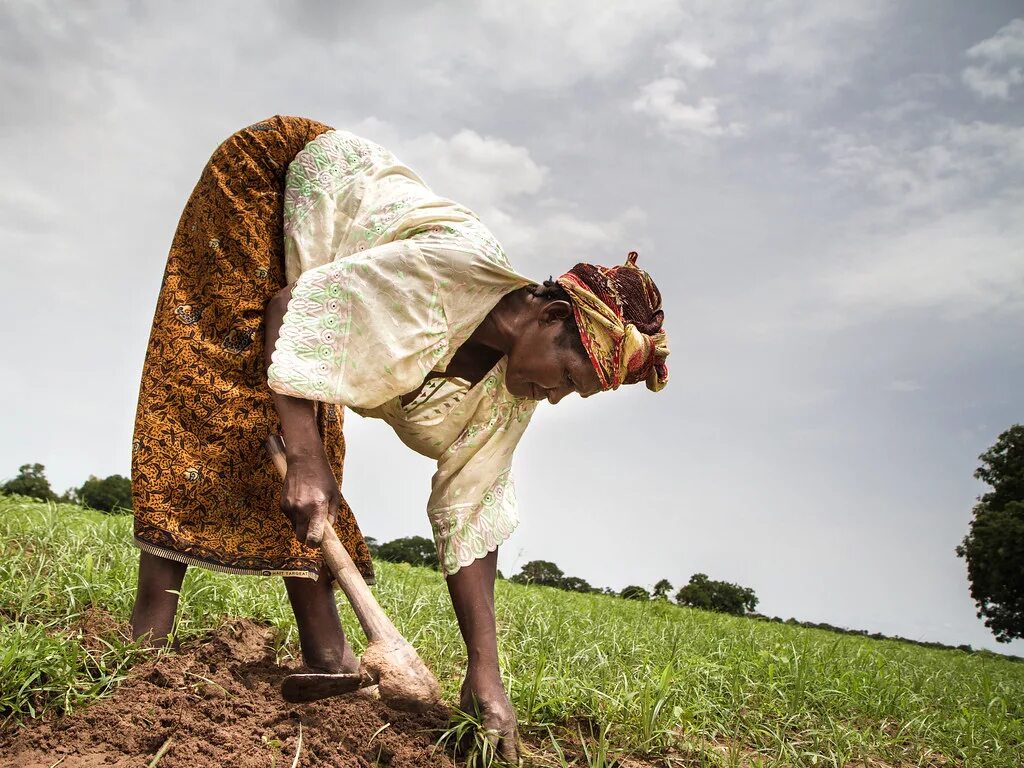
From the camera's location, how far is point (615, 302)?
92.0 inches

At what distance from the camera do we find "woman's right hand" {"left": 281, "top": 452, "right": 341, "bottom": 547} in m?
2.10

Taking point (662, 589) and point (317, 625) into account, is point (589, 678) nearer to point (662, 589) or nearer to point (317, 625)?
point (317, 625)

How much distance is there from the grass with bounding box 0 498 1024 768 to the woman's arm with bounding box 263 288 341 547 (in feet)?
2.36

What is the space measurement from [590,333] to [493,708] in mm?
1070

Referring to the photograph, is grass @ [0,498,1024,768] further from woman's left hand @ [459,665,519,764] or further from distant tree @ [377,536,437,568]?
distant tree @ [377,536,437,568]

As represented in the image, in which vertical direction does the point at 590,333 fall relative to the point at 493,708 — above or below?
above

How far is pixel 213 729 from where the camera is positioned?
2115mm

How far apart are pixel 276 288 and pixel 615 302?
1054 millimetres

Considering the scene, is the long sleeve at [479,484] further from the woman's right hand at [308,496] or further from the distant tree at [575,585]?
the distant tree at [575,585]

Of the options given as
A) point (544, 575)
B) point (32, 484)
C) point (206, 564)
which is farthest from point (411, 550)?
point (206, 564)

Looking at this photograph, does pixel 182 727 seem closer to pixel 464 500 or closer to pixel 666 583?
pixel 464 500

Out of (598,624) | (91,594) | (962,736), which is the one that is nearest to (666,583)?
(598,624)

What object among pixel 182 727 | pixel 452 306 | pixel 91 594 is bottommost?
pixel 182 727

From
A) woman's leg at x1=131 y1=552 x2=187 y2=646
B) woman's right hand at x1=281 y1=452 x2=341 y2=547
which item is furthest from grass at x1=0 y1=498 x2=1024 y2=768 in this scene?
woman's right hand at x1=281 y1=452 x2=341 y2=547
